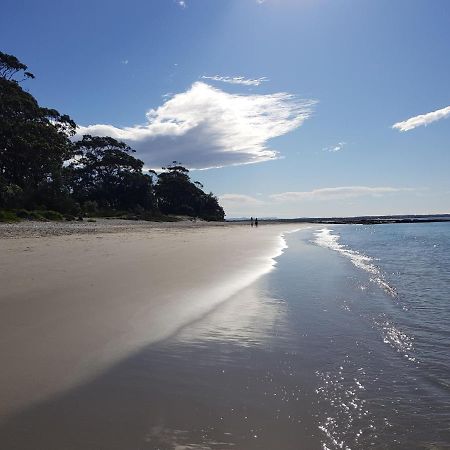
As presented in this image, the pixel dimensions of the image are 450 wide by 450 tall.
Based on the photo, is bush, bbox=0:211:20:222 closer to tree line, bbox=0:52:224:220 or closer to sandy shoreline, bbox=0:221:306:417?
tree line, bbox=0:52:224:220

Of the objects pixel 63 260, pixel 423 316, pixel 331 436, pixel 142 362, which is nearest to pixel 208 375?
pixel 142 362

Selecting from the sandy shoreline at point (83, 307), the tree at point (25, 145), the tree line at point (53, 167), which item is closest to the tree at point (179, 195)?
the tree line at point (53, 167)

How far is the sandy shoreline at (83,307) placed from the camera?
4090mm

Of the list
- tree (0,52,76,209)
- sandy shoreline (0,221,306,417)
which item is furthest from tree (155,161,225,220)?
sandy shoreline (0,221,306,417)

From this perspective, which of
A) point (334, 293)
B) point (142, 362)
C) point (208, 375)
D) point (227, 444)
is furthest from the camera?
point (334, 293)

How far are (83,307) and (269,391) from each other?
3958mm

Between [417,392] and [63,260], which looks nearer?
[417,392]

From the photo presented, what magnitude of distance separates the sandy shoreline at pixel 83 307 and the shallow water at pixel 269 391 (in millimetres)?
327

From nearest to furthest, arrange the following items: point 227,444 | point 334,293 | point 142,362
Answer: point 227,444 → point 142,362 → point 334,293

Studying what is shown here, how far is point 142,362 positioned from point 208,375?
81 cm

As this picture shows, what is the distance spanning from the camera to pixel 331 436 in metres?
3.04

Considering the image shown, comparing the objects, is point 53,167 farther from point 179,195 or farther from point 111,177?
point 179,195

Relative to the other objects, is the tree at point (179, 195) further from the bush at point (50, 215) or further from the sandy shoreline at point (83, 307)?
the sandy shoreline at point (83, 307)

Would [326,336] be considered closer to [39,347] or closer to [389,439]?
[389,439]
